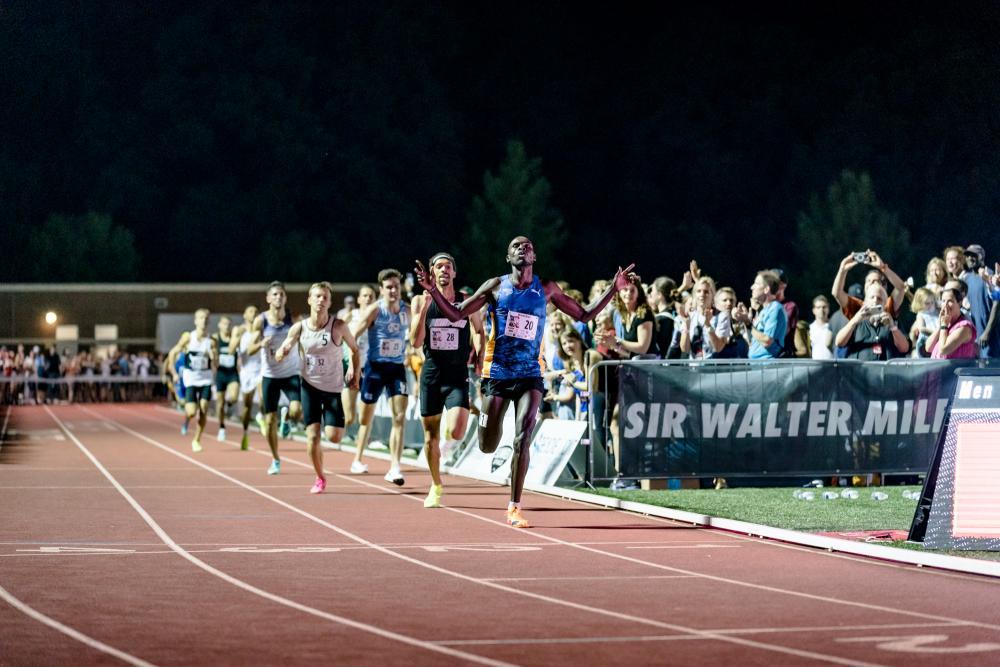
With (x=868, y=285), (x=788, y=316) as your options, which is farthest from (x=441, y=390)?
(x=868, y=285)

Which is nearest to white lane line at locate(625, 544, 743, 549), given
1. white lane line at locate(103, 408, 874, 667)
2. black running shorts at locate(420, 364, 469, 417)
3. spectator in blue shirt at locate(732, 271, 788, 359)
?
white lane line at locate(103, 408, 874, 667)

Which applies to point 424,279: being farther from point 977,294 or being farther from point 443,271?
point 977,294

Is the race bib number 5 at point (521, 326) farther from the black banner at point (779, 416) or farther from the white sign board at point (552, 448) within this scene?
the white sign board at point (552, 448)

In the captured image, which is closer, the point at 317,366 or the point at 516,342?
the point at 516,342

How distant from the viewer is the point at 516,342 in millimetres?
14305

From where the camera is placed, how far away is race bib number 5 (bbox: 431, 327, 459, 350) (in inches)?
636

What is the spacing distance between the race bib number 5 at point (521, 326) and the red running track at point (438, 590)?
5.70 ft

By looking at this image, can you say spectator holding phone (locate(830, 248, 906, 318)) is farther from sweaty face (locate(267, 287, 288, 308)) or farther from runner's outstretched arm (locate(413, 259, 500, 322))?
sweaty face (locate(267, 287, 288, 308))

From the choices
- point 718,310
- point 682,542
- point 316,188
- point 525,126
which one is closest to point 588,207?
point 525,126

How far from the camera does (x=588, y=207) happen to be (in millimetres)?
108625

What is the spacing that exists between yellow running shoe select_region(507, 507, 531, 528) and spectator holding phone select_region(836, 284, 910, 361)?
20.0ft

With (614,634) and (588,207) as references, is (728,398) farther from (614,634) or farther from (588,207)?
(588,207)

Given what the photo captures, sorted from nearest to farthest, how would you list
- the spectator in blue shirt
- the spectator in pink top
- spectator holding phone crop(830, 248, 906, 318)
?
the spectator in pink top < spectator holding phone crop(830, 248, 906, 318) < the spectator in blue shirt

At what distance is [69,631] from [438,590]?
2492 millimetres
